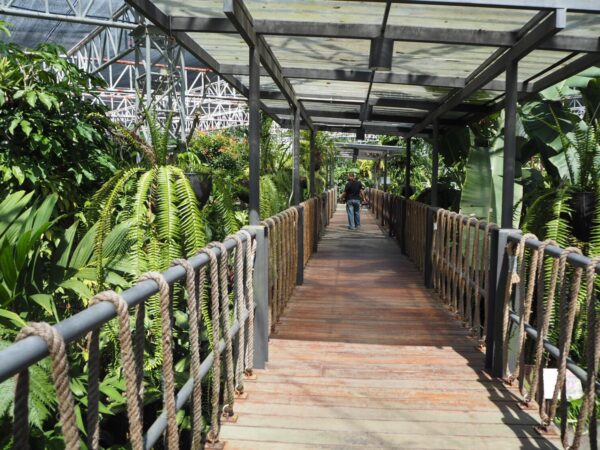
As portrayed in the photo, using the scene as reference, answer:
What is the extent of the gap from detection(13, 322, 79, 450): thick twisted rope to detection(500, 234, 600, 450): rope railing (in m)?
2.11

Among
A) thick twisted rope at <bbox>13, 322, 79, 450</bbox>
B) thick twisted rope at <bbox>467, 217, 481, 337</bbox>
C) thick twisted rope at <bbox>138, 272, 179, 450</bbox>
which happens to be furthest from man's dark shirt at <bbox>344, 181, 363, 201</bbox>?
thick twisted rope at <bbox>13, 322, 79, 450</bbox>

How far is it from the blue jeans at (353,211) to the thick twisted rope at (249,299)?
462 inches

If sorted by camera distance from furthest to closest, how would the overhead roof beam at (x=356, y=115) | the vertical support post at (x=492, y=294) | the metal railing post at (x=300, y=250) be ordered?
the overhead roof beam at (x=356, y=115), the metal railing post at (x=300, y=250), the vertical support post at (x=492, y=294)

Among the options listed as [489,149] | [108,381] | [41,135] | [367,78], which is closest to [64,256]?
[108,381]

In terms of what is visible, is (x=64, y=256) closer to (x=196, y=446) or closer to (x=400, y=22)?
(x=196, y=446)

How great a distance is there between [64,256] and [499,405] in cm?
281

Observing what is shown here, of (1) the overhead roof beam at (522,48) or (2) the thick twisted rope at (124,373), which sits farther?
(1) the overhead roof beam at (522,48)

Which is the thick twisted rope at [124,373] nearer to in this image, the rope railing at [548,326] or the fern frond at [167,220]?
the rope railing at [548,326]

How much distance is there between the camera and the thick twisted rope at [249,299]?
12.9 ft

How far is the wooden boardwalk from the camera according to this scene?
3.23 metres

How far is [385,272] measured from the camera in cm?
893

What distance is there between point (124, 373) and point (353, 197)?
45.5 ft

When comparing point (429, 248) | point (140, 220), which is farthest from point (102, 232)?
point (429, 248)

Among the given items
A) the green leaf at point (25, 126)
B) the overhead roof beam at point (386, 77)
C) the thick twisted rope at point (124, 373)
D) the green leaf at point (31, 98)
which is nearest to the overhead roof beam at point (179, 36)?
the overhead roof beam at point (386, 77)
